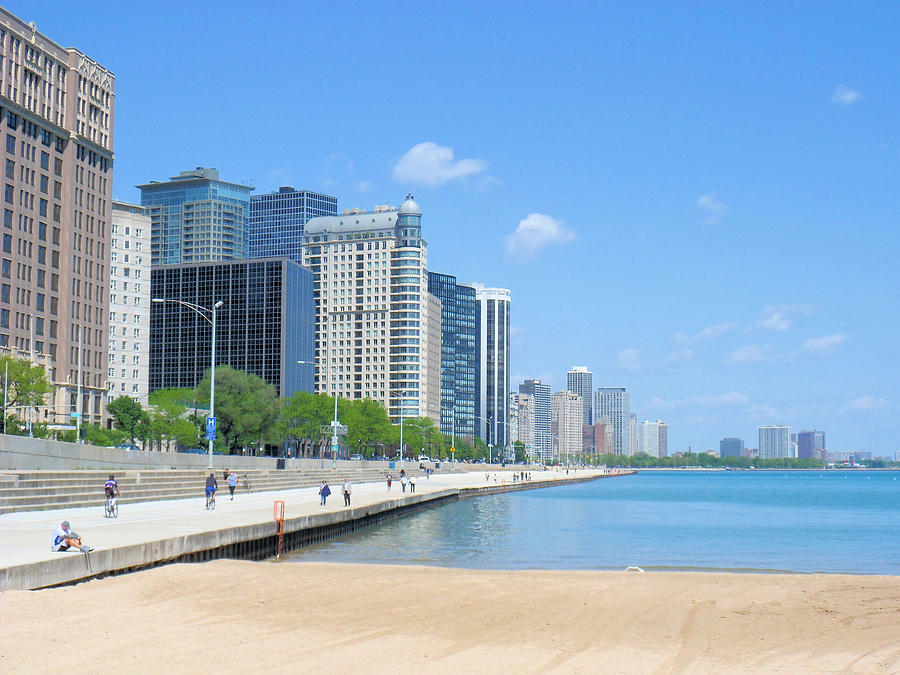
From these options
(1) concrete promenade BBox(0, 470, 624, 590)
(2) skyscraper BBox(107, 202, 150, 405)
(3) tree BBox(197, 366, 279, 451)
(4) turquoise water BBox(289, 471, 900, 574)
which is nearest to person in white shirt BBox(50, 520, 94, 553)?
(1) concrete promenade BBox(0, 470, 624, 590)

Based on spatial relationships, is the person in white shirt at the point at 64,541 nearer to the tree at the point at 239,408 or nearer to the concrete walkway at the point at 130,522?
the concrete walkway at the point at 130,522

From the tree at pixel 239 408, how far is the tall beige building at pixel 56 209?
58.7ft

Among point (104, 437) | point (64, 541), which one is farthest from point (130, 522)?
point (104, 437)

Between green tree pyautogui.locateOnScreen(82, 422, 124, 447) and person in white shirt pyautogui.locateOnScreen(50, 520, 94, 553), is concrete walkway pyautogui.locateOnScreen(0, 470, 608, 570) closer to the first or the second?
person in white shirt pyautogui.locateOnScreen(50, 520, 94, 553)

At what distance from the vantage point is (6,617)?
19031mm

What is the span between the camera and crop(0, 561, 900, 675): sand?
17125 mm

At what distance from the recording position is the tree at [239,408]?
130750mm

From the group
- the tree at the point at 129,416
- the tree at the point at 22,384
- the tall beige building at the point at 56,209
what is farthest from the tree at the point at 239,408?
the tree at the point at 22,384

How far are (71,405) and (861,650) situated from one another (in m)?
125

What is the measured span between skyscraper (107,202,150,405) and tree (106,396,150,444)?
176ft

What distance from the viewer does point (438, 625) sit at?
21.6 metres

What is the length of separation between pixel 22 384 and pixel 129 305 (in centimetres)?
9296

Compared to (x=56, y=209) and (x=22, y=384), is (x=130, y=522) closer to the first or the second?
(x=22, y=384)

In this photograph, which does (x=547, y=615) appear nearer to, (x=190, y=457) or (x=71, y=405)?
(x=190, y=457)
